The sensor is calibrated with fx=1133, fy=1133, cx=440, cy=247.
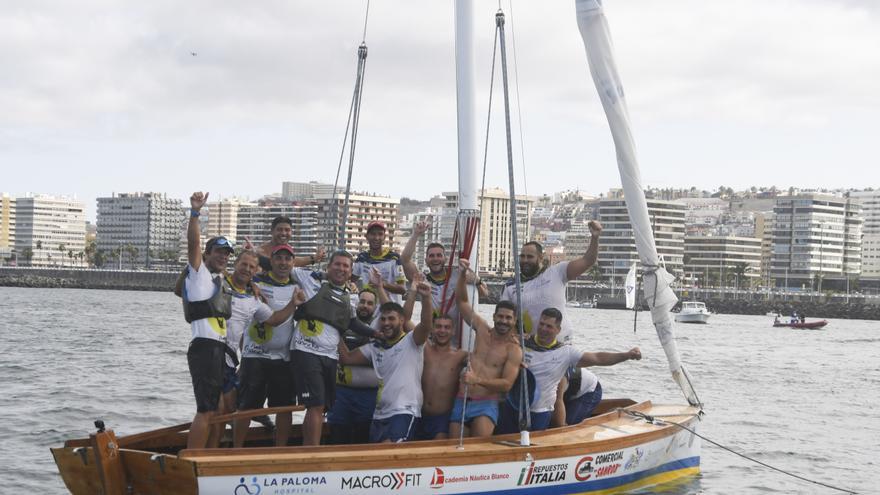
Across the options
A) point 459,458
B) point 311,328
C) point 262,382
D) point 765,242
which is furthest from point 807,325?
point 765,242

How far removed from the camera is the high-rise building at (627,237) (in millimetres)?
163125

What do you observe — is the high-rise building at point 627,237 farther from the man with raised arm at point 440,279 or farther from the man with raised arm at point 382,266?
the man with raised arm at point 440,279

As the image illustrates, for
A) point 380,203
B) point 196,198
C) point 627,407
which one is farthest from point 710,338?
point 380,203

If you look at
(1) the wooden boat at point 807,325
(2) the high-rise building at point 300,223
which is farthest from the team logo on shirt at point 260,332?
(2) the high-rise building at point 300,223

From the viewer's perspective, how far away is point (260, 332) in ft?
30.3

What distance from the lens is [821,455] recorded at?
17.7 m

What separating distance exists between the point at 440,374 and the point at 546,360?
39.0 inches

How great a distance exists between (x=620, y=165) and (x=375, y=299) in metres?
2.86

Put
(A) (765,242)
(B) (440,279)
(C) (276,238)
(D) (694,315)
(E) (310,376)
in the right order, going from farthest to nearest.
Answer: (A) (765,242), (D) (694,315), (B) (440,279), (C) (276,238), (E) (310,376)

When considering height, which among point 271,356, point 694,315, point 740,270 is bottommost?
point 694,315

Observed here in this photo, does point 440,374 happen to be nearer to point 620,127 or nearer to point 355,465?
point 355,465

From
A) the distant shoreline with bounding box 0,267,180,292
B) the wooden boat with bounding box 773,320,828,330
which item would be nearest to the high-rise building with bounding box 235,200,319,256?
the distant shoreline with bounding box 0,267,180,292

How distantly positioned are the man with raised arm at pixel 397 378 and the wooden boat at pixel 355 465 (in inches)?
15.7

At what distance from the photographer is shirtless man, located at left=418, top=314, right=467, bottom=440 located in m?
9.36
